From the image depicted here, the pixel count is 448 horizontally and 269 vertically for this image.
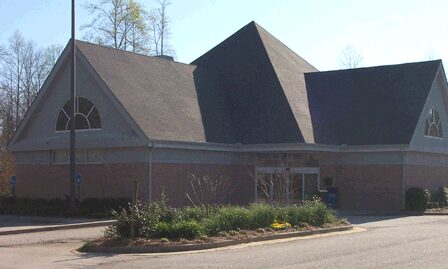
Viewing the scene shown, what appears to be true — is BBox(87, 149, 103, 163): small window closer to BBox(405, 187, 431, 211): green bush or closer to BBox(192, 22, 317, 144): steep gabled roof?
BBox(192, 22, 317, 144): steep gabled roof

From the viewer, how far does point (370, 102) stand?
121 feet

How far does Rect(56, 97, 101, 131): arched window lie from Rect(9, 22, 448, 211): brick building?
5cm

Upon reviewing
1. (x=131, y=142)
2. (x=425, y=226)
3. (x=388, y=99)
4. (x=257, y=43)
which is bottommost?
(x=425, y=226)

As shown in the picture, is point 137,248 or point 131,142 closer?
point 137,248

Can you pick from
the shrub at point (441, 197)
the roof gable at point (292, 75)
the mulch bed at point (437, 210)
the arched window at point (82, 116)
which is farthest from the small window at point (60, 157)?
the shrub at point (441, 197)

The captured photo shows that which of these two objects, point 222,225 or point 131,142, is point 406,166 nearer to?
point 131,142

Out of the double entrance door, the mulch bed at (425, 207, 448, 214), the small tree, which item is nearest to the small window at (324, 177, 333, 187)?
the double entrance door

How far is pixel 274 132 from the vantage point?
33562 millimetres

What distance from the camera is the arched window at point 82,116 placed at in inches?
1206

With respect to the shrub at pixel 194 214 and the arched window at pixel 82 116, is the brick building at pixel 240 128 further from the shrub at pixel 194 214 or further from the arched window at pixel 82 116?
the shrub at pixel 194 214

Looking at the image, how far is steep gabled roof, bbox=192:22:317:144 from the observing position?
33906mm

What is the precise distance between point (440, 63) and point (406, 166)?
7088 millimetres

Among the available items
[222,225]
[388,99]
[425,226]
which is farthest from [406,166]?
[222,225]

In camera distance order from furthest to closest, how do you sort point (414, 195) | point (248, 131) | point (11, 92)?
1. point (11, 92)
2. point (248, 131)
3. point (414, 195)
